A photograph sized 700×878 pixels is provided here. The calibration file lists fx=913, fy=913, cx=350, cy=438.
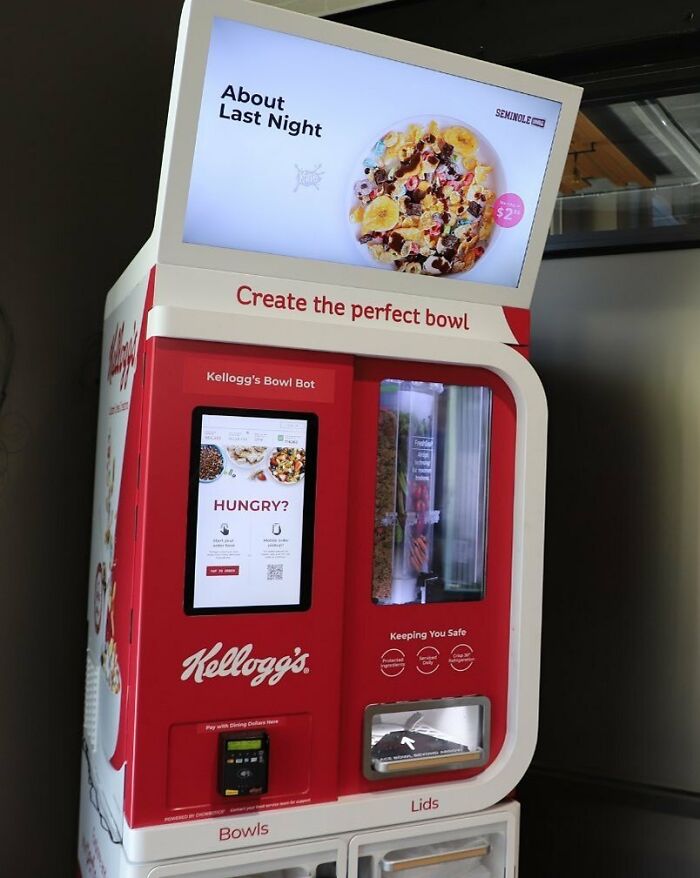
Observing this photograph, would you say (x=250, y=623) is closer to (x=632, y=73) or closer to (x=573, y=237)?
(x=573, y=237)

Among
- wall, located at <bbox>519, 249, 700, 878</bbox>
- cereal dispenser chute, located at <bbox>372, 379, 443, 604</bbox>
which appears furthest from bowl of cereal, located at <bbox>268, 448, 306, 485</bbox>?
wall, located at <bbox>519, 249, 700, 878</bbox>

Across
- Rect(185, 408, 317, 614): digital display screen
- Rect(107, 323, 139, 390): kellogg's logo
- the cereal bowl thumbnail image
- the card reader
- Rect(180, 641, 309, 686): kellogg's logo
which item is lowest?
the card reader

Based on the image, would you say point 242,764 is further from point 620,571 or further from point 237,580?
point 620,571

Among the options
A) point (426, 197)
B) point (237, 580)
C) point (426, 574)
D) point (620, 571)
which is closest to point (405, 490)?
point (426, 574)

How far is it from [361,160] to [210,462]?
0.68m

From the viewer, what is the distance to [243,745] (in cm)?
174

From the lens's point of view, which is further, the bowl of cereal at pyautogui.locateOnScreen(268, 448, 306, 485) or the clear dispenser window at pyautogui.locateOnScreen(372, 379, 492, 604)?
the clear dispenser window at pyautogui.locateOnScreen(372, 379, 492, 604)

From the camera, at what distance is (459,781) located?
198 centimetres

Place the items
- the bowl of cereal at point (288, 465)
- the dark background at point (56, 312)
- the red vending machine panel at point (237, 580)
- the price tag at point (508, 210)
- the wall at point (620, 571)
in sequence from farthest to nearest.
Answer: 1. the wall at point (620, 571)
2. the dark background at point (56, 312)
3. the price tag at point (508, 210)
4. the bowl of cereal at point (288, 465)
5. the red vending machine panel at point (237, 580)

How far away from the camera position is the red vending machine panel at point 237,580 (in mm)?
1695

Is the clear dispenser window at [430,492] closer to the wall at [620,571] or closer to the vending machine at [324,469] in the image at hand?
the vending machine at [324,469]

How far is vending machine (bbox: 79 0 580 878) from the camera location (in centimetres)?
170

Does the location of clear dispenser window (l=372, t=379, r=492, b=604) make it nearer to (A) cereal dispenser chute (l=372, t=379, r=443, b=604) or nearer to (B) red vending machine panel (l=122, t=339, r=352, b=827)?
(A) cereal dispenser chute (l=372, t=379, r=443, b=604)

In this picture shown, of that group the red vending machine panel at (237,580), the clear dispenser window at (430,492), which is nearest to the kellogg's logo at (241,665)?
the red vending machine panel at (237,580)
